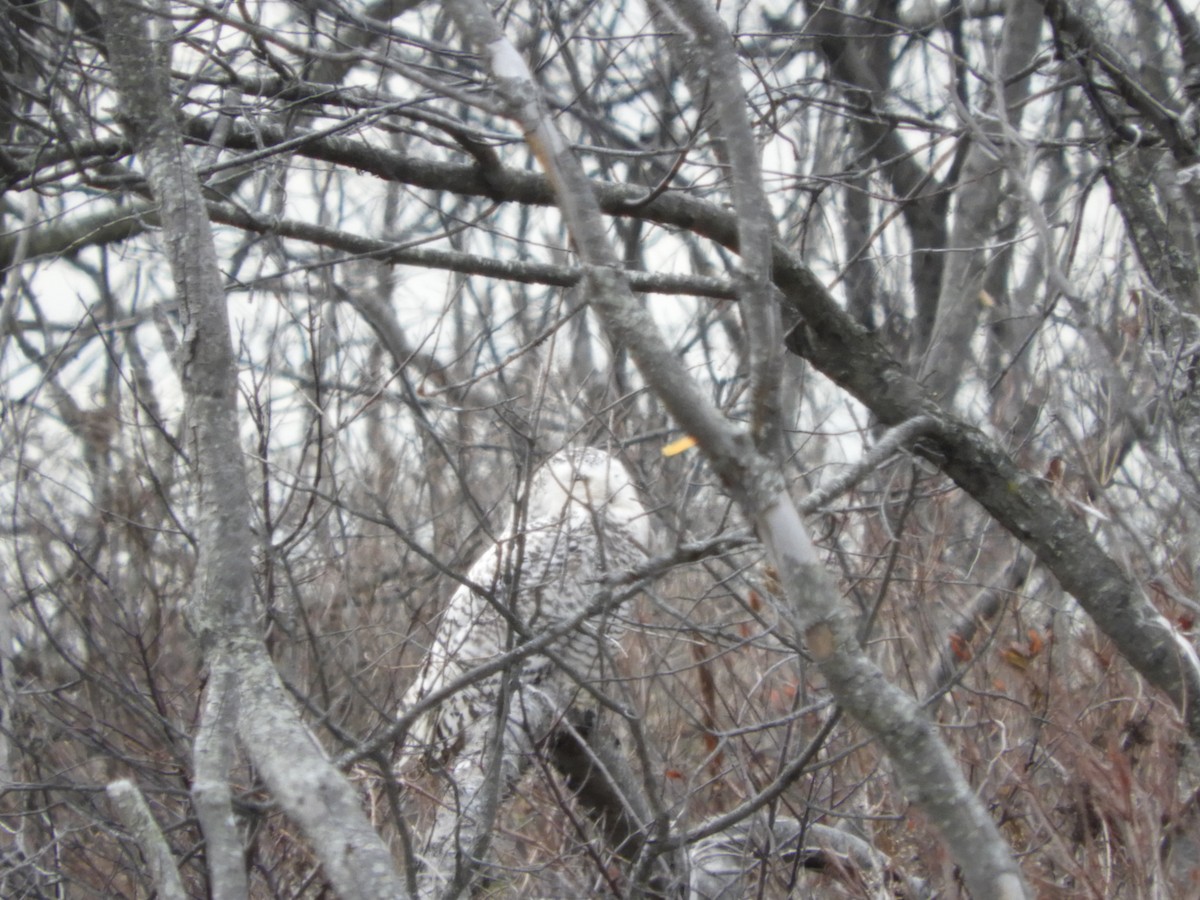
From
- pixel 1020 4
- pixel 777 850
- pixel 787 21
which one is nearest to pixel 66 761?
pixel 777 850

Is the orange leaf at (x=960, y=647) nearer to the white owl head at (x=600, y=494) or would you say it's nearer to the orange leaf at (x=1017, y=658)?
the orange leaf at (x=1017, y=658)

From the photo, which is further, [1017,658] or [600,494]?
[600,494]

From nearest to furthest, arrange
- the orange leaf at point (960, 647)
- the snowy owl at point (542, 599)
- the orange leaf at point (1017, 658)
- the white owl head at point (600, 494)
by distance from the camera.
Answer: the orange leaf at point (1017, 658)
the orange leaf at point (960, 647)
the snowy owl at point (542, 599)
the white owl head at point (600, 494)

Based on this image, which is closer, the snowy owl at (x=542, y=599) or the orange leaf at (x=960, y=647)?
the orange leaf at (x=960, y=647)

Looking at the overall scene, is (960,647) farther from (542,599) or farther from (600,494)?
(600,494)

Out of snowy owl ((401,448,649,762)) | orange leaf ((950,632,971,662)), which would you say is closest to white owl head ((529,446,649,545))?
snowy owl ((401,448,649,762))

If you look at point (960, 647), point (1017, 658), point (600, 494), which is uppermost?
point (600, 494)

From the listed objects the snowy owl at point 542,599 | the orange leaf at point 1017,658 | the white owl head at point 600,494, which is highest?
the white owl head at point 600,494

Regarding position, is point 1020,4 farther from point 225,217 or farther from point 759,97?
point 225,217

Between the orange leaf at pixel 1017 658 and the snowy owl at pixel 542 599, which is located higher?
the snowy owl at pixel 542 599

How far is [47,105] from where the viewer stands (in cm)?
286

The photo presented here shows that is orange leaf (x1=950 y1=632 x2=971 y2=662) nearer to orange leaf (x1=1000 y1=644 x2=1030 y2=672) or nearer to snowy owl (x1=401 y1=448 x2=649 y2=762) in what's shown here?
orange leaf (x1=1000 y1=644 x2=1030 y2=672)

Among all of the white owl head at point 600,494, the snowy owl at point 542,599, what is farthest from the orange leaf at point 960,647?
the white owl head at point 600,494

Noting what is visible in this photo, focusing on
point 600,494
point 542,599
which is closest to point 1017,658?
point 542,599
